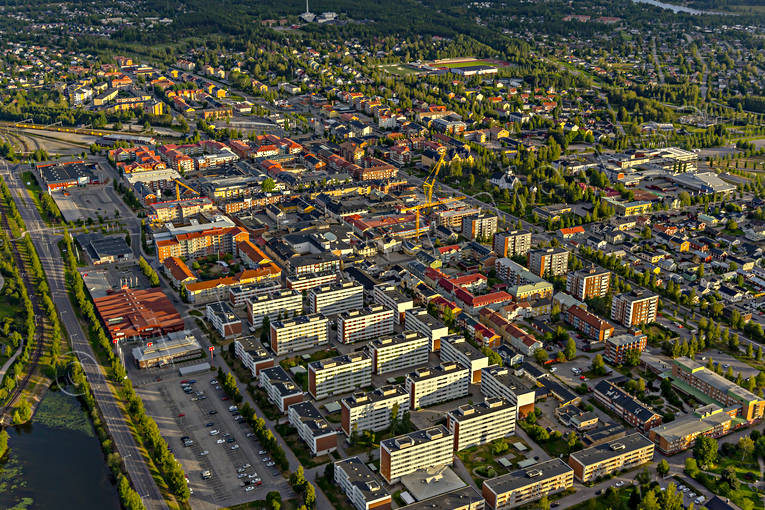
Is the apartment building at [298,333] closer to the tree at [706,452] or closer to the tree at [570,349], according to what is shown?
the tree at [570,349]

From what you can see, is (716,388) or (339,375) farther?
(339,375)

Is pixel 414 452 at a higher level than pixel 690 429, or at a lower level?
higher

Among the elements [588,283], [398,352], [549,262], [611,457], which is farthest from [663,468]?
[549,262]

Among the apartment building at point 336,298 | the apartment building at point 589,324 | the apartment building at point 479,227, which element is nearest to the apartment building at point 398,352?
the apartment building at point 336,298

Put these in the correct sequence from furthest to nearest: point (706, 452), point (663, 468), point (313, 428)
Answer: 1. point (313, 428)
2. point (706, 452)
3. point (663, 468)

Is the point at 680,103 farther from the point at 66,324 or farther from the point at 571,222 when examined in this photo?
the point at 66,324

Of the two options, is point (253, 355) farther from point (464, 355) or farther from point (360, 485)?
point (360, 485)

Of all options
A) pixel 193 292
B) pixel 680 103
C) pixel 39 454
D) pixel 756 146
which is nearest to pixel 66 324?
pixel 193 292
